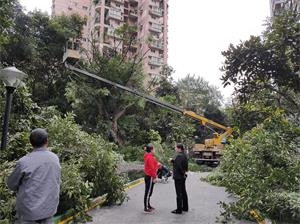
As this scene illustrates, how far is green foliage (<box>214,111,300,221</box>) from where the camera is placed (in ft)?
27.6

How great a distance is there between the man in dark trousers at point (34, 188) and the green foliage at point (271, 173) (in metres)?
5.37

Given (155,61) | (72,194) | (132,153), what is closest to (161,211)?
(72,194)

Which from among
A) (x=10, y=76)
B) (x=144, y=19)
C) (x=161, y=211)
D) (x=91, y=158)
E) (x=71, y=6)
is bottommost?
(x=161, y=211)

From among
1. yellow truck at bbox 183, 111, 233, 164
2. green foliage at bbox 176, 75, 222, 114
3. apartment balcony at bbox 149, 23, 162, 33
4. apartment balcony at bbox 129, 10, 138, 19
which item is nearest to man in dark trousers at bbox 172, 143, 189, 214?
yellow truck at bbox 183, 111, 233, 164

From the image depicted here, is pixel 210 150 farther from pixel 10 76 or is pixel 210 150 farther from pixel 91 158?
pixel 10 76

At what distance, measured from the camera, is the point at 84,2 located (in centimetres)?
7956

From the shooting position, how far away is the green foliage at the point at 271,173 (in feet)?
27.6

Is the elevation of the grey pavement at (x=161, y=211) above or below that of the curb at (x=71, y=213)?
below

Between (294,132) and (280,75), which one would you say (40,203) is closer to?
(294,132)

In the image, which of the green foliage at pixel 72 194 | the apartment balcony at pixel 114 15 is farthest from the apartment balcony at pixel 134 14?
the green foliage at pixel 72 194

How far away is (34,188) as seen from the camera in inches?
165

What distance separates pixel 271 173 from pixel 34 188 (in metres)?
6.69

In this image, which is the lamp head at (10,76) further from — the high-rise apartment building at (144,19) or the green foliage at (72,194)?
the high-rise apartment building at (144,19)

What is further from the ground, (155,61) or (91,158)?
(155,61)
